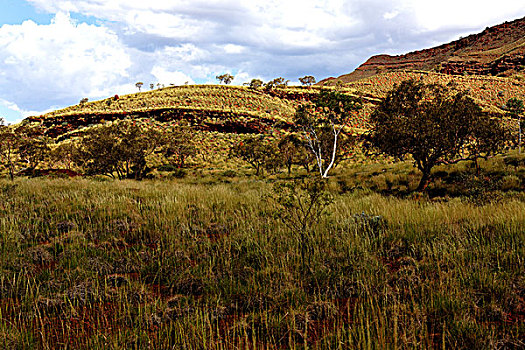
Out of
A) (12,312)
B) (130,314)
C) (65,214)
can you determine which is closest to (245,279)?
(130,314)

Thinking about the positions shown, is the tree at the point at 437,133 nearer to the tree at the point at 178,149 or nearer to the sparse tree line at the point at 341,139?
the sparse tree line at the point at 341,139

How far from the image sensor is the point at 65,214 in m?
7.77

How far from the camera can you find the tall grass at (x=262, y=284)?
2.86 meters

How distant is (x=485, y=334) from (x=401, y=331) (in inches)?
29.2

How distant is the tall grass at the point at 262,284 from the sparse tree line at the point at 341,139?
8.23 meters

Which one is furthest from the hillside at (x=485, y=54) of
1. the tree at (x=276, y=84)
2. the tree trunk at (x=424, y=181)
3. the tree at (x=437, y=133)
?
the tree trunk at (x=424, y=181)

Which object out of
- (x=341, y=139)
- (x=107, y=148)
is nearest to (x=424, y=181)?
(x=341, y=139)

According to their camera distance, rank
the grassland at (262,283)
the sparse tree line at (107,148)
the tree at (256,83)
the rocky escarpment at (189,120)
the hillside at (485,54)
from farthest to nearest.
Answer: the hillside at (485,54)
the tree at (256,83)
the rocky escarpment at (189,120)
the sparse tree line at (107,148)
the grassland at (262,283)

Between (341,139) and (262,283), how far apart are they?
98.2 ft

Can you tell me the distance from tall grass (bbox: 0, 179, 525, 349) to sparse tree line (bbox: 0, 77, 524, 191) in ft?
27.0

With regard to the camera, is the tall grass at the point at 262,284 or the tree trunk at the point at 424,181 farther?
the tree trunk at the point at 424,181

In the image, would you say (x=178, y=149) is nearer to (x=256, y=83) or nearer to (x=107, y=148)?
(x=107, y=148)

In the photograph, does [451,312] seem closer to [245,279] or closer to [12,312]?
[245,279]

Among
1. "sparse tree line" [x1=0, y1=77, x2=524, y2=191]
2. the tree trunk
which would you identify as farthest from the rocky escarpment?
the tree trunk
